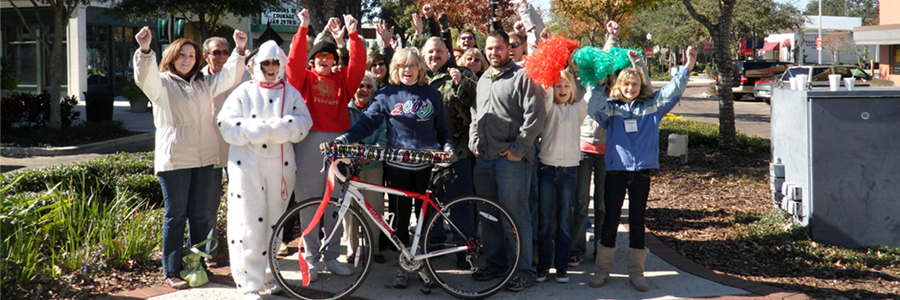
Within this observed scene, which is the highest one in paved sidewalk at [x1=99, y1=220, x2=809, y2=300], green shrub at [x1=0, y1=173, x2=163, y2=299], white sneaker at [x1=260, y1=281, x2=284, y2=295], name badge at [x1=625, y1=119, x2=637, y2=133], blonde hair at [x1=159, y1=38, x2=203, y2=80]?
blonde hair at [x1=159, y1=38, x2=203, y2=80]

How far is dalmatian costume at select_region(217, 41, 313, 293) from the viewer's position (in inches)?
169

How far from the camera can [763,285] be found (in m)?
4.80

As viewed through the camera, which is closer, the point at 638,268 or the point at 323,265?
the point at 638,268

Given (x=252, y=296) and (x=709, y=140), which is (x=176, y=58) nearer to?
(x=252, y=296)

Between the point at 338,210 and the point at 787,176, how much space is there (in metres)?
4.22

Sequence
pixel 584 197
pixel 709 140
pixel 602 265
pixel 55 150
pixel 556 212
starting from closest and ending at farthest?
pixel 602 265
pixel 556 212
pixel 584 197
pixel 709 140
pixel 55 150

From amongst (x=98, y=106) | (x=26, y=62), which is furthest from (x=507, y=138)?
(x=26, y=62)

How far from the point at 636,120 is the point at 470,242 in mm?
1393

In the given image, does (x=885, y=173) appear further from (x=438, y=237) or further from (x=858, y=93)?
(x=438, y=237)

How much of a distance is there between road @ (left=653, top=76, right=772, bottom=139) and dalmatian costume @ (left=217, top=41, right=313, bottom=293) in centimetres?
1305

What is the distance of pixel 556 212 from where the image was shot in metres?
4.99

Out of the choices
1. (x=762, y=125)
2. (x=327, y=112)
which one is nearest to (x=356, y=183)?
(x=327, y=112)

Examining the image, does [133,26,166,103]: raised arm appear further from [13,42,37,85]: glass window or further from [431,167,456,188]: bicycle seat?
[13,42,37,85]: glass window

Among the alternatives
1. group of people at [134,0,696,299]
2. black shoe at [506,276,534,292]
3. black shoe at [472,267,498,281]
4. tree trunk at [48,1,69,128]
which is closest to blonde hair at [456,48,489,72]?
group of people at [134,0,696,299]
